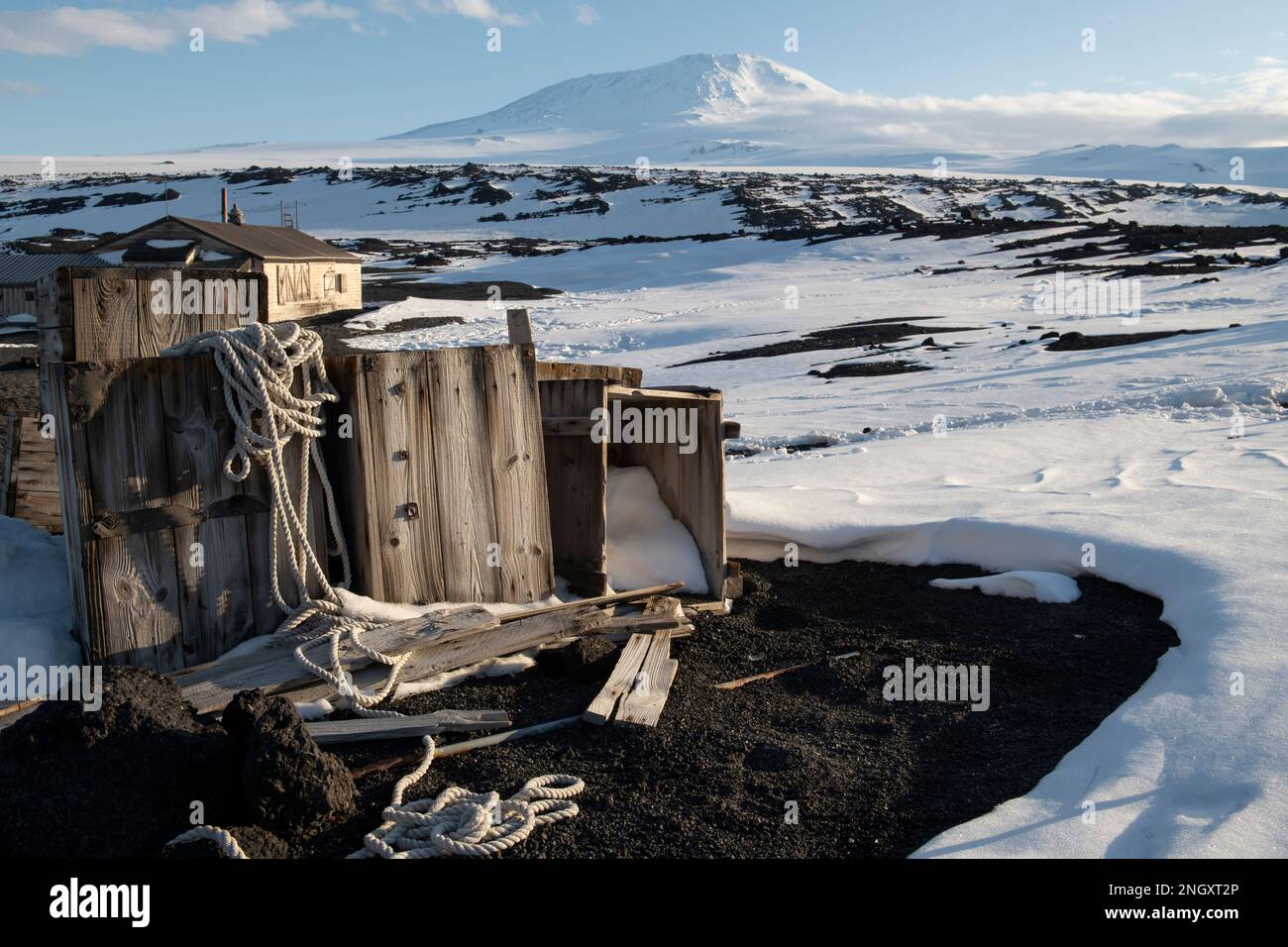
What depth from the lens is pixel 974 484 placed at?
9.18 metres

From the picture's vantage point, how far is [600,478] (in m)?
6.17

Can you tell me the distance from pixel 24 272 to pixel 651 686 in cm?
3398

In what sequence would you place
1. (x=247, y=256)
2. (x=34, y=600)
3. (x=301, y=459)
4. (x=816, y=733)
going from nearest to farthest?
(x=816, y=733) → (x=301, y=459) → (x=34, y=600) → (x=247, y=256)

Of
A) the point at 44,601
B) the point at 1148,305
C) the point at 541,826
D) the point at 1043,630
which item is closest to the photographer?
the point at 541,826

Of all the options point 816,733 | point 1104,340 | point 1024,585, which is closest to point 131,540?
point 816,733

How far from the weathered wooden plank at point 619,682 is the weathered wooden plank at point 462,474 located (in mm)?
922

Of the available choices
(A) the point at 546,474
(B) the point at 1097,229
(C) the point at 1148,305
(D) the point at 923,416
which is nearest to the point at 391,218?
(B) the point at 1097,229

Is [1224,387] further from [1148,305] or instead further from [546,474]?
[1148,305]

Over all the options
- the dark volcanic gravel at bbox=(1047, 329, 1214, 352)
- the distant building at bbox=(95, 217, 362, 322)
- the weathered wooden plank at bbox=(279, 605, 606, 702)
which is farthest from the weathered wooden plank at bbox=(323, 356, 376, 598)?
the distant building at bbox=(95, 217, 362, 322)

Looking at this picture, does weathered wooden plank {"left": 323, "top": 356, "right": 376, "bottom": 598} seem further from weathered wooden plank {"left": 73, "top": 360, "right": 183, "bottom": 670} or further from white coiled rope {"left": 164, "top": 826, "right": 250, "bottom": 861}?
white coiled rope {"left": 164, "top": 826, "right": 250, "bottom": 861}

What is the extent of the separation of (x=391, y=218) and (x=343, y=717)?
94.7m

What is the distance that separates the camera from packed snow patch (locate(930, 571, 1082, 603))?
646 centimetres

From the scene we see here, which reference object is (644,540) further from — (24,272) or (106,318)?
(24,272)

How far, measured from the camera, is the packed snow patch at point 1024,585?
6.46m
